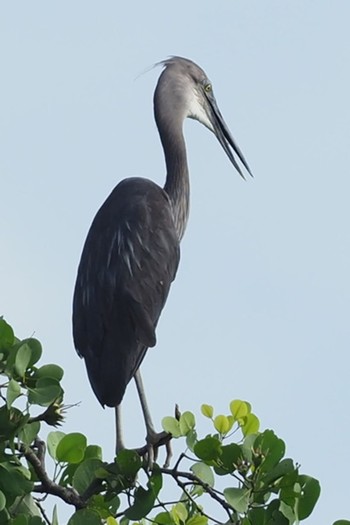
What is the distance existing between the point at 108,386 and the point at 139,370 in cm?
39

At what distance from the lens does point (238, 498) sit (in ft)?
10.6

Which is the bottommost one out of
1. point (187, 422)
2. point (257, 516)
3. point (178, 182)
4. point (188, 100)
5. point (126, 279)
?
point (257, 516)

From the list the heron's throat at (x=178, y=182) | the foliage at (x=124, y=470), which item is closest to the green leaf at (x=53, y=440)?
the foliage at (x=124, y=470)

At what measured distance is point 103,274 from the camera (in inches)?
197

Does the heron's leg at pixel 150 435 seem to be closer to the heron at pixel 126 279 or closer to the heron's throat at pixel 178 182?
the heron at pixel 126 279

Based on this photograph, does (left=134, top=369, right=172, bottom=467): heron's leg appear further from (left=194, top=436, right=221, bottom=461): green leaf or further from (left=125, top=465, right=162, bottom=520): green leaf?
(left=194, top=436, right=221, bottom=461): green leaf

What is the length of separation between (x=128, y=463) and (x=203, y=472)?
0.27m

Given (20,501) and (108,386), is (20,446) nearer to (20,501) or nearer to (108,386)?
(20,501)

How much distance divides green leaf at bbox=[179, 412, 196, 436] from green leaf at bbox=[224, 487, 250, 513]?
1.07 feet

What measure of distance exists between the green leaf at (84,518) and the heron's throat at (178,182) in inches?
108

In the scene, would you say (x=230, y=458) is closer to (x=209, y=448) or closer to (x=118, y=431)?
(x=209, y=448)

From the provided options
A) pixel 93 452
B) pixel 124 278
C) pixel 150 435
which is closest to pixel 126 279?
pixel 124 278

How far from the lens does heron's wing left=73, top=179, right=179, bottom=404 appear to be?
187 inches

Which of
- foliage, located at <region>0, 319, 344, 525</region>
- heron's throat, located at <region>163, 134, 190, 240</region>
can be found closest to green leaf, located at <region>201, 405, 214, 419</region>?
foliage, located at <region>0, 319, 344, 525</region>
